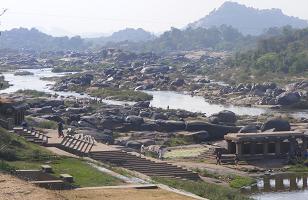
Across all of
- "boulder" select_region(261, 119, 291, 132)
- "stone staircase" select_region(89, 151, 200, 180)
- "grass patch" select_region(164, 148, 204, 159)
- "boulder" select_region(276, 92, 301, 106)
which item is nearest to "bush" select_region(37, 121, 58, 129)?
"grass patch" select_region(164, 148, 204, 159)

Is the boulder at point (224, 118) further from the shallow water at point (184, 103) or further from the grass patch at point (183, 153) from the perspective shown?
the shallow water at point (184, 103)

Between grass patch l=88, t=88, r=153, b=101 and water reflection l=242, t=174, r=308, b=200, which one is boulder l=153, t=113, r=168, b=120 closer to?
water reflection l=242, t=174, r=308, b=200

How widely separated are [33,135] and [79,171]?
11.2 meters

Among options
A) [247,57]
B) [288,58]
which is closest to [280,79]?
[288,58]

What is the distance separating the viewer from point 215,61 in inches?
7185

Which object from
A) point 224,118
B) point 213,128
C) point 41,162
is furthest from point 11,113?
point 224,118

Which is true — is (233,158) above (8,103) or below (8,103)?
below

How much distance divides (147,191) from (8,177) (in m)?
5.67

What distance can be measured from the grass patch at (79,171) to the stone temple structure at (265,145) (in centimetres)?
1832

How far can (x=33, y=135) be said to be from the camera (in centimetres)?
4162

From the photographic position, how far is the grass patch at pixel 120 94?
320 ft

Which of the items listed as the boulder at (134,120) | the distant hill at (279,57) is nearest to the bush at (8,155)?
the boulder at (134,120)

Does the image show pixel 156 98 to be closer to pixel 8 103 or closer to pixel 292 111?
pixel 292 111

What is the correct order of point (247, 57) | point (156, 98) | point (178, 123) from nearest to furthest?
point (178, 123), point (156, 98), point (247, 57)
